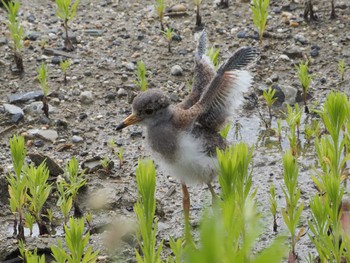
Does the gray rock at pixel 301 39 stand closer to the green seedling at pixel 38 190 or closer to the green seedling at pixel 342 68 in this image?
the green seedling at pixel 342 68

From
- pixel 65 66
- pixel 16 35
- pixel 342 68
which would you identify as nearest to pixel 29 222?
pixel 65 66

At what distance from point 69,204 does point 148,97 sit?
3.27 ft

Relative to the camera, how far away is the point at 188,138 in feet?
16.9

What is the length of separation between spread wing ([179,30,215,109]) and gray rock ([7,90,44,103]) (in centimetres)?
200

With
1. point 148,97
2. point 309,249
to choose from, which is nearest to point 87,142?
point 148,97

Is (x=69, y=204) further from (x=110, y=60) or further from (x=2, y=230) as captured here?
(x=110, y=60)

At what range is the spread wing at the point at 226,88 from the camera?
5180 mm

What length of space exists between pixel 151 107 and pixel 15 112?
2348 mm

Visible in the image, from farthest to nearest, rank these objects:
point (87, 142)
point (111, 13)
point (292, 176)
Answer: point (111, 13) → point (87, 142) → point (292, 176)

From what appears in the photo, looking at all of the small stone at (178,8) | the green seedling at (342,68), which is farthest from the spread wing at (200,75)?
the small stone at (178,8)

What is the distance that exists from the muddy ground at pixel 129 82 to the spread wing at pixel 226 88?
68 centimetres

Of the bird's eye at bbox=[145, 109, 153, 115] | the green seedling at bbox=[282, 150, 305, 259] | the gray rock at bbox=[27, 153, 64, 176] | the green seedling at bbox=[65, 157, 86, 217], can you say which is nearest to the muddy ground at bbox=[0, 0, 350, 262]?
the green seedling at bbox=[65, 157, 86, 217]

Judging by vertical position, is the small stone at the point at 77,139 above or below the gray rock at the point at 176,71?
below

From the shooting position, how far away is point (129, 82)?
7773 millimetres
